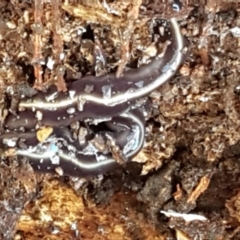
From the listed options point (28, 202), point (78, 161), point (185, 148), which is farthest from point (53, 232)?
point (185, 148)

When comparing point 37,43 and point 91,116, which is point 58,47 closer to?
point 37,43

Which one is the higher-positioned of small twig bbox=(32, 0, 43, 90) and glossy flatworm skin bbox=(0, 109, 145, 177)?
small twig bbox=(32, 0, 43, 90)

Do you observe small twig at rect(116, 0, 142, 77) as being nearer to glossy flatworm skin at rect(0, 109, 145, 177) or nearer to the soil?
the soil

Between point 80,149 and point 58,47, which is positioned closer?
point 58,47

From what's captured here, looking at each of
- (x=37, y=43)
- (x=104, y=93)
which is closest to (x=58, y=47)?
(x=37, y=43)

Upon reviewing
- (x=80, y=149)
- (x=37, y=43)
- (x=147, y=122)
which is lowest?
(x=80, y=149)

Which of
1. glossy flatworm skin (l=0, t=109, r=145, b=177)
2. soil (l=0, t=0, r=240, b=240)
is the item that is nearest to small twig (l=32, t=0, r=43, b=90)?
soil (l=0, t=0, r=240, b=240)

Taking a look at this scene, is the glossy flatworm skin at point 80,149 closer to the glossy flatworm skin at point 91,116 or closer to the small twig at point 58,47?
the glossy flatworm skin at point 91,116
